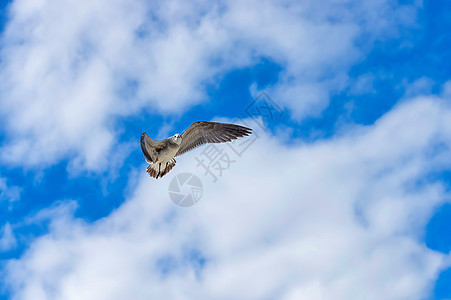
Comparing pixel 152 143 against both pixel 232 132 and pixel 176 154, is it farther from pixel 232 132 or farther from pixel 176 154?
pixel 232 132

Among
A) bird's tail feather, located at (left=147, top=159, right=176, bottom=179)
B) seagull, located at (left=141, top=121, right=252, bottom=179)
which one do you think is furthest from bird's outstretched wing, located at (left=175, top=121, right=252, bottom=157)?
bird's tail feather, located at (left=147, top=159, right=176, bottom=179)

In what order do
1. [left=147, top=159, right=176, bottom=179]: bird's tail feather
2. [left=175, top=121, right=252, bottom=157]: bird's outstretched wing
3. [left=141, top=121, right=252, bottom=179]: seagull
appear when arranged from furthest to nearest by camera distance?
[left=175, top=121, right=252, bottom=157]: bird's outstretched wing < [left=147, top=159, right=176, bottom=179]: bird's tail feather < [left=141, top=121, right=252, bottom=179]: seagull

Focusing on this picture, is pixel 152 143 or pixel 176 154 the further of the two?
pixel 176 154

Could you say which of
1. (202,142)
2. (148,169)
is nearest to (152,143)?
(148,169)

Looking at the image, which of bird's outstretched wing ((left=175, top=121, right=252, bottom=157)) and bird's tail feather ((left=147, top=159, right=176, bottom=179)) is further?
bird's outstretched wing ((left=175, top=121, right=252, bottom=157))

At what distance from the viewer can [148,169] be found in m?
15.7

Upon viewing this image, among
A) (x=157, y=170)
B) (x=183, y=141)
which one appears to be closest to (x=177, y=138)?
(x=183, y=141)

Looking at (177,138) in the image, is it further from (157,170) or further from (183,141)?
(157,170)

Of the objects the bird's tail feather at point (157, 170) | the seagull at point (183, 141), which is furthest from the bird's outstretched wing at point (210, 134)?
the bird's tail feather at point (157, 170)

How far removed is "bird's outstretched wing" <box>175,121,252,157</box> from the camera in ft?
53.6

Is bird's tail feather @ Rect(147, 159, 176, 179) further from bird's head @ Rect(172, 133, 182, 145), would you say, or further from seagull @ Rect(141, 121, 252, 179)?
bird's head @ Rect(172, 133, 182, 145)

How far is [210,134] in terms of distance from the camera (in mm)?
16578

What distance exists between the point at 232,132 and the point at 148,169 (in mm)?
3511

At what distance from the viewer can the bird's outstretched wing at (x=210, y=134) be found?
1633 cm
